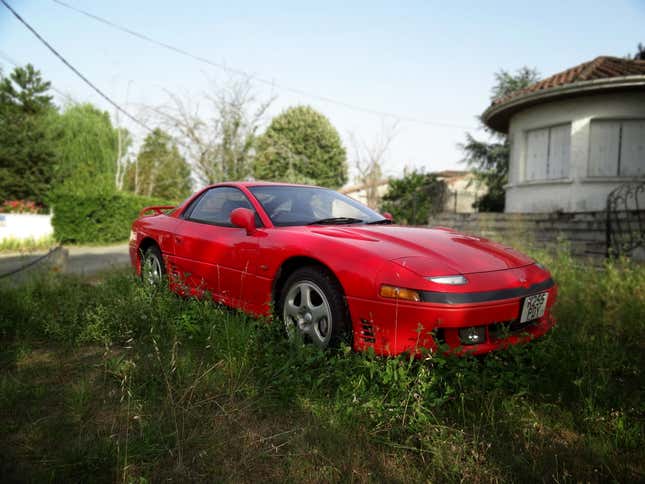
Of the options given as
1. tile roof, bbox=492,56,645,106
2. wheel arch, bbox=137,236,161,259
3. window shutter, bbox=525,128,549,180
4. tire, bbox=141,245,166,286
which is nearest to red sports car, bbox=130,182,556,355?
tire, bbox=141,245,166,286

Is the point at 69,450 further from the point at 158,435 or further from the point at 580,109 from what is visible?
the point at 580,109

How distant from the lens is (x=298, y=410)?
222cm

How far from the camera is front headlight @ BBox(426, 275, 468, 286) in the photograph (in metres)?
2.38

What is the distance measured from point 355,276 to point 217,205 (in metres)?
1.96

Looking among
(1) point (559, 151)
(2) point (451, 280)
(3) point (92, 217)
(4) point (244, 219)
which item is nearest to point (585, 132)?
(1) point (559, 151)

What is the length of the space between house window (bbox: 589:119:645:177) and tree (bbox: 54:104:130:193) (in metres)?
24.5

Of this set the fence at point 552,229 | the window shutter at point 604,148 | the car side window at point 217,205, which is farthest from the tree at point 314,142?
the car side window at point 217,205

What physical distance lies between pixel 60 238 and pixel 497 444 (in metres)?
15.3

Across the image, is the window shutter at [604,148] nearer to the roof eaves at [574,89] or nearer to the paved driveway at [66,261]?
the roof eaves at [574,89]

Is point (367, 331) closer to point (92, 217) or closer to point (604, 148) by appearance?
point (604, 148)

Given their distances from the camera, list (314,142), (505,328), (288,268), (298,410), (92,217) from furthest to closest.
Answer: (314,142) < (92,217) < (288,268) < (505,328) < (298,410)

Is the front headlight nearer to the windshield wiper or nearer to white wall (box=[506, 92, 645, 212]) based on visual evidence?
the windshield wiper

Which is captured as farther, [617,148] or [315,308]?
[617,148]

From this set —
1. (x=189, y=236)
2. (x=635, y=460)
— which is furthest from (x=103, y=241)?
(x=635, y=460)
